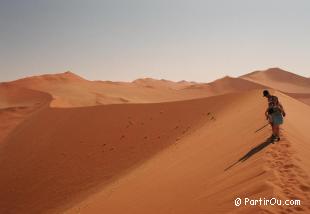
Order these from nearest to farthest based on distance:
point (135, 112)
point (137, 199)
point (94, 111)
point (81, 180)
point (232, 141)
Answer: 1. point (137, 199)
2. point (232, 141)
3. point (81, 180)
4. point (135, 112)
5. point (94, 111)

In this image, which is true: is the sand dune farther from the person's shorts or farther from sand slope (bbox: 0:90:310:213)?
the person's shorts

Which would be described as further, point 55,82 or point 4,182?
point 55,82

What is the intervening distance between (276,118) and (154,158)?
664 centimetres

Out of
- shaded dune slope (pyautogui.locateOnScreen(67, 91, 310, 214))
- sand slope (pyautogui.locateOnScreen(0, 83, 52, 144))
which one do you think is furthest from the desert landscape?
sand slope (pyautogui.locateOnScreen(0, 83, 52, 144))

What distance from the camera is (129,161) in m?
15.7

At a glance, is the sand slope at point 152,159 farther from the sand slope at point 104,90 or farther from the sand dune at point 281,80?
the sand dune at point 281,80

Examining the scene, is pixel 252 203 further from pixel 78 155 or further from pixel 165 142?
pixel 78 155

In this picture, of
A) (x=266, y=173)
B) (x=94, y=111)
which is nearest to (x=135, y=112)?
(x=94, y=111)

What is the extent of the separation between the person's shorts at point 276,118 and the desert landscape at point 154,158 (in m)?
0.52

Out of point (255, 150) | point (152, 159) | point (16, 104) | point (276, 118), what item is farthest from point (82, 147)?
point (16, 104)

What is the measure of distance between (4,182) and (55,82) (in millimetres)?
32893

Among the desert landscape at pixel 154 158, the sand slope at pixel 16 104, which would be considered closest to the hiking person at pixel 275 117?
the desert landscape at pixel 154 158

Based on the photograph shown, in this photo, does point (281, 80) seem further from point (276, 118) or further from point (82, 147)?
point (276, 118)

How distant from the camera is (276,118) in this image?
8.79 m
